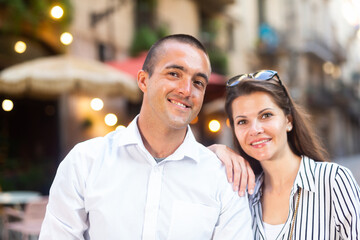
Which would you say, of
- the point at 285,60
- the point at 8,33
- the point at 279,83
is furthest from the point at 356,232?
the point at 285,60

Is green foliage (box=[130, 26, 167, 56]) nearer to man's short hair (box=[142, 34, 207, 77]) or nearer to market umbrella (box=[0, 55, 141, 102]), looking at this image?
market umbrella (box=[0, 55, 141, 102])

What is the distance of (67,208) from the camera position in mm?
1969

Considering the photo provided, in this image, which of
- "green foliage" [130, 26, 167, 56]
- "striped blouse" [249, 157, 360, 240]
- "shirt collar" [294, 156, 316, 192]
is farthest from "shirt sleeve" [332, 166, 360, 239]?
"green foliage" [130, 26, 167, 56]

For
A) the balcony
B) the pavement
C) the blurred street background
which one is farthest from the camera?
the balcony

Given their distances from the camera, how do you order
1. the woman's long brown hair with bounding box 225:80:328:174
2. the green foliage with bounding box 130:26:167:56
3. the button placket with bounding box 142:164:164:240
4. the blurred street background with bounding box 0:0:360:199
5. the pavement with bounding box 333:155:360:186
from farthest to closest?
the pavement with bounding box 333:155:360:186
the green foliage with bounding box 130:26:167:56
the blurred street background with bounding box 0:0:360:199
the woman's long brown hair with bounding box 225:80:328:174
the button placket with bounding box 142:164:164:240

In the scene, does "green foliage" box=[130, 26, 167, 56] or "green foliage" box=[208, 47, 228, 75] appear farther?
"green foliage" box=[208, 47, 228, 75]

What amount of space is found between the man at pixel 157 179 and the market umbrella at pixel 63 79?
352 centimetres

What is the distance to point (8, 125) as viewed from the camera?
7.54m

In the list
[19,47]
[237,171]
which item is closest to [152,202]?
[237,171]

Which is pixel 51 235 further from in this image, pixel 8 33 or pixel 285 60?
pixel 285 60

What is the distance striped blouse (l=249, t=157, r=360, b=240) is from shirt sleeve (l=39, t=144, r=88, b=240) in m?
0.94

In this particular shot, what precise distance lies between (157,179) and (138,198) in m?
0.13

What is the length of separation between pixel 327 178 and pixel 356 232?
0.30 m

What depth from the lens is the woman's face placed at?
224cm
